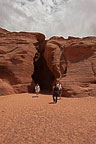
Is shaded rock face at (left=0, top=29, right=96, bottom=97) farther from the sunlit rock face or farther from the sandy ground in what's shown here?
the sandy ground

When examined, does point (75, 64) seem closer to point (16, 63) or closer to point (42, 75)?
point (16, 63)

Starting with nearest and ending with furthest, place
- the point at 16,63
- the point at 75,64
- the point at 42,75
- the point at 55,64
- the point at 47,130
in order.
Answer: the point at 47,130 < the point at 75,64 < the point at 16,63 < the point at 55,64 < the point at 42,75

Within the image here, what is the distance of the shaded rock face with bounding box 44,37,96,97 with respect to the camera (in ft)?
35.5

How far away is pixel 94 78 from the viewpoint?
11.4 metres

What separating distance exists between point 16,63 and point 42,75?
7.35 meters

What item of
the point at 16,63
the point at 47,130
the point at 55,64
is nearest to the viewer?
the point at 47,130

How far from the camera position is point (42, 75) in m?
19.8

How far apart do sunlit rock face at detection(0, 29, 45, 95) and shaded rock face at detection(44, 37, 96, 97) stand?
108 inches

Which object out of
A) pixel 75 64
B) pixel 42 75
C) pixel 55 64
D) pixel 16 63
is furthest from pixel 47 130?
pixel 42 75

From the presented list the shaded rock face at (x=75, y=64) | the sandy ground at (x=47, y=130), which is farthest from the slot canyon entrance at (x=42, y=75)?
the sandy ground at (x=47, y=130)

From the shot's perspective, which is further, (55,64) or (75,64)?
(55,64)

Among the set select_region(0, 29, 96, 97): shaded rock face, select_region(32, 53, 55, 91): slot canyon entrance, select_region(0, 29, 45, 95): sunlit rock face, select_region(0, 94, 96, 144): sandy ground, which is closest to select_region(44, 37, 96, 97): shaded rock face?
select_region(0, 29, 96, 97): shaded rock face

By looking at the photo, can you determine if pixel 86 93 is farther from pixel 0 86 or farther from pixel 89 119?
pixel 0 86

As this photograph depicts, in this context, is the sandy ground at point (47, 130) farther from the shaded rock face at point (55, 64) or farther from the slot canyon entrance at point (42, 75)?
the slot canyon entrance at point (42, 75)
